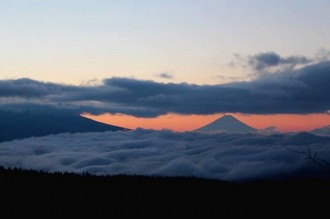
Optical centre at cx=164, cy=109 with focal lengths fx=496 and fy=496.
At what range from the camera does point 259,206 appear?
3688 inches

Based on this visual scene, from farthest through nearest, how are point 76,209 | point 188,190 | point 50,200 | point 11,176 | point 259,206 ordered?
point 188,190, point 11,176, point 259,206, point 50,200, point 76,209

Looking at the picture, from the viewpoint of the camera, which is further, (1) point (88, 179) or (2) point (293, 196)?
(1) point (88, 179)

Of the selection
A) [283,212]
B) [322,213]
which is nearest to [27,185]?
[283,212]

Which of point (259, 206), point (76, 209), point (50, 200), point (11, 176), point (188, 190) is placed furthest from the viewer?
point (188, 190)

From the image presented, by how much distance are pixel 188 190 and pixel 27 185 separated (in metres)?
40.6

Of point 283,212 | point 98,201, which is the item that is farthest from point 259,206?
point 98,201

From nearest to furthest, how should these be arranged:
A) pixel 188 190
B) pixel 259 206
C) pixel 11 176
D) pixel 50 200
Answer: pixel 50 200
pixel 259 206
pixel 11 176
pixel 188 190

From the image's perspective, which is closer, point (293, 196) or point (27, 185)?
point (27, 185)

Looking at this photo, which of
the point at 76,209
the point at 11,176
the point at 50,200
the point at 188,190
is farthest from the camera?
the point at 188,190

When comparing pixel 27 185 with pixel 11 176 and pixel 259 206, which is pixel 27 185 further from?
pixel 259 206

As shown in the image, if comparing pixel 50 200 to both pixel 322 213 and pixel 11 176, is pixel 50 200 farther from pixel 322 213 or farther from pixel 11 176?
pixel 322 213

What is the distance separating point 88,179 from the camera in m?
127

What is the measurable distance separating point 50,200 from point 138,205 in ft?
49.7

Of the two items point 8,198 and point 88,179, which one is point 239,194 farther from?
point 8,198
